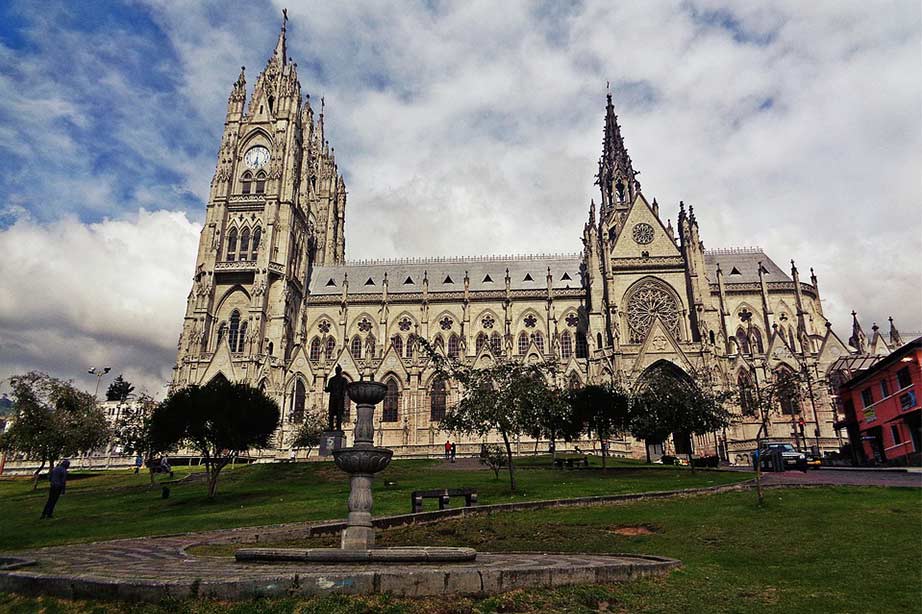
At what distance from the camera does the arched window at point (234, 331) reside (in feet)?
191

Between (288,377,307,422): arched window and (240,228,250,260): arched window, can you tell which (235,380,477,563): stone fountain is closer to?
(288,377,307,422): arched window

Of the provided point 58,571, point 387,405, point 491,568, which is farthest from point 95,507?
point 387,405

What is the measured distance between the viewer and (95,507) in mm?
25734

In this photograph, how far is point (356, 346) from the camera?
64.4 m

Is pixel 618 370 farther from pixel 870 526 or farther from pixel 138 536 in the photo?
pixel 138 536

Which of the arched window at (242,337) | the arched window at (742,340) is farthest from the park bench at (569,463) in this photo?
the arched window at (242,337)

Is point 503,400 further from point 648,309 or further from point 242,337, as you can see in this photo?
point 242,337

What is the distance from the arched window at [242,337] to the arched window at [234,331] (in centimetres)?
31

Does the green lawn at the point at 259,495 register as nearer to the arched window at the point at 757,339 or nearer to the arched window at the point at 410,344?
the arched window at the point at 410,344

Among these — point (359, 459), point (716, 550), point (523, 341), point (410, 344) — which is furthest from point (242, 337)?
point (716, 550)

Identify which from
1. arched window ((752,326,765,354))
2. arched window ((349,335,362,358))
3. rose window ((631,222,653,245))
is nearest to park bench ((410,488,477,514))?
arched window ((349,335,362,358))

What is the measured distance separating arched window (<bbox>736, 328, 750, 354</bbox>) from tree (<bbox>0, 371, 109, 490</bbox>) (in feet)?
188

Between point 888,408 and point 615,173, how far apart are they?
44805 mm

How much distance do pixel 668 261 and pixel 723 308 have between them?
692 centimetres
